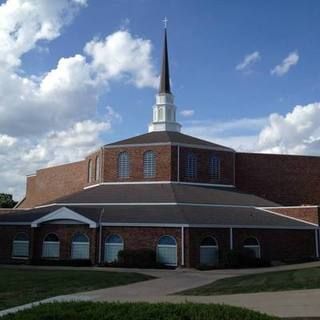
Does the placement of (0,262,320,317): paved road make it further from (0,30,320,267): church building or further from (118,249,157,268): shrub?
(0,30,320,267): church building

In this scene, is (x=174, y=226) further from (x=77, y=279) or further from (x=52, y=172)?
(x=52, y=172)

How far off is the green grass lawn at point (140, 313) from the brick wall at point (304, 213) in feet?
110

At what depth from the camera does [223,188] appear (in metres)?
48.0

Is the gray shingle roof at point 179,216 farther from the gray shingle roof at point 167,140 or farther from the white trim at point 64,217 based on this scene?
the gray shingle roof at point 167,140

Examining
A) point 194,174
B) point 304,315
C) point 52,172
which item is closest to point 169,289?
point 304,315

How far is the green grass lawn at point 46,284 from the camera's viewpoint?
18.3 meters

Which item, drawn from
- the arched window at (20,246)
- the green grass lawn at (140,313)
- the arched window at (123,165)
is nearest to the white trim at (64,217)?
the arched window at (20,246)

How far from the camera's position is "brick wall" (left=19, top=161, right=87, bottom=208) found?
5734 centimetres

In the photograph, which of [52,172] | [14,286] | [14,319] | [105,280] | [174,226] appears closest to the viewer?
[14,319]

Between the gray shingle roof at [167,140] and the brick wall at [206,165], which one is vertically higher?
the gray shingle roof at [167,140]

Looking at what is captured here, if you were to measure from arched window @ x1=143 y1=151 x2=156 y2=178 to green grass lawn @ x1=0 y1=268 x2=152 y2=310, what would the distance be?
20.0 m

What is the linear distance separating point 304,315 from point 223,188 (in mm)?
35013

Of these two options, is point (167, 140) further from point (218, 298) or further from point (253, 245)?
point (218, 298)

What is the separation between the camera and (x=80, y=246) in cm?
3806
